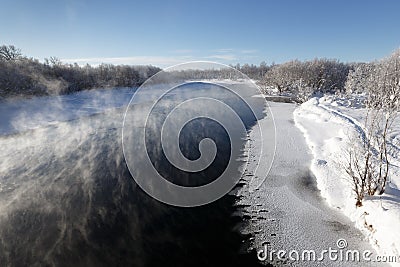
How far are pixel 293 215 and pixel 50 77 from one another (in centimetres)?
4501

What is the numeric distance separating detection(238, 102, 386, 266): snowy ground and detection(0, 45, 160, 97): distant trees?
3305cm

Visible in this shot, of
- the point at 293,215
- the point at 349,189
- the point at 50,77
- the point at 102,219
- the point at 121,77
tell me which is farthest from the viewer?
the point at 121,77

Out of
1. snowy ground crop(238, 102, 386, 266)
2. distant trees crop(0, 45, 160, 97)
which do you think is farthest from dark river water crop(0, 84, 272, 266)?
distant trees crop(0, 45, 160, 97)

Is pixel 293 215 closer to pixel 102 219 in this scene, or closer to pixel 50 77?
pixel 102 219

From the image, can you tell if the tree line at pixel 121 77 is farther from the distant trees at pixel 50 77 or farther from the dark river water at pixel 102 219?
the dark river water at pixel 102 219

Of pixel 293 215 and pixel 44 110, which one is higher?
pixel 44 110

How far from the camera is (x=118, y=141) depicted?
17.3 m

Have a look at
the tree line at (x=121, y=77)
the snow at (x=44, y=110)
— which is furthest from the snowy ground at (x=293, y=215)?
the snow at (x=44, y=110)

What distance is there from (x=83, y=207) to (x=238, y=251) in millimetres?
5980

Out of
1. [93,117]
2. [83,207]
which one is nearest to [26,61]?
[93,117]

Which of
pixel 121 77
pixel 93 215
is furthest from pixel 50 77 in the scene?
pixel 93 215

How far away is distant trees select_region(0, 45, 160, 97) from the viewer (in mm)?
32347

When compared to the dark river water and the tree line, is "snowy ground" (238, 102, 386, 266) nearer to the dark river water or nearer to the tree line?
the dark river water

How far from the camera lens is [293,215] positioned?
8.20 metres
